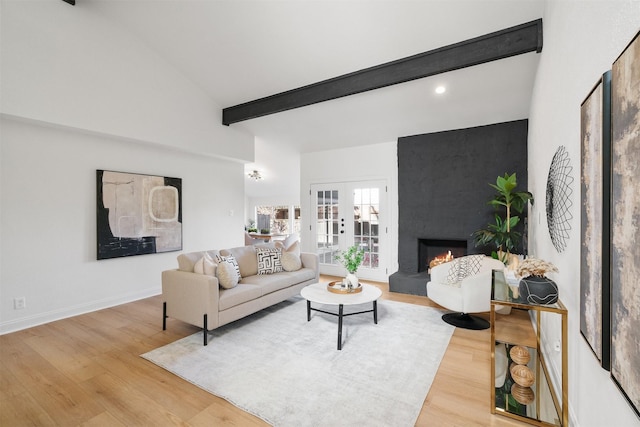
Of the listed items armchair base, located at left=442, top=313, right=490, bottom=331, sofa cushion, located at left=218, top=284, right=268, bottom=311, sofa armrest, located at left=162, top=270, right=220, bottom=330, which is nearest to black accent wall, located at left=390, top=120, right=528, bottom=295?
armchair base, located at left=442, top=313, right=490, bottom=331

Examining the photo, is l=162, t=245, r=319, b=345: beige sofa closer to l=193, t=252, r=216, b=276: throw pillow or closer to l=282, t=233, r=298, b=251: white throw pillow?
l=193, t=252, r=216, b=276: throw pillow

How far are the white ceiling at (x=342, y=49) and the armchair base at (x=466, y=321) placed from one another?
2808mm

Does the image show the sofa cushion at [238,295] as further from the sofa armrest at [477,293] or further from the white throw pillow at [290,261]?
the sofa armrest at [477,293]

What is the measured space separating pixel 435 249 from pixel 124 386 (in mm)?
4505

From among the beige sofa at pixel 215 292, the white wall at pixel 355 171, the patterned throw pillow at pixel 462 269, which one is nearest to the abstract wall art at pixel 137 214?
the beige sofa at pixel 215 292

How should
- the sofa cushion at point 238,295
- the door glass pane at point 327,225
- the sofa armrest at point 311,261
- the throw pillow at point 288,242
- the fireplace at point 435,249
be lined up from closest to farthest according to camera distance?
the sofa cushion at point 238,295 < the sofa armrest at point 311,261 < the throw pillow at point 288,242 < the fireplace at point 435,249 < the door glass pane at point 327,225

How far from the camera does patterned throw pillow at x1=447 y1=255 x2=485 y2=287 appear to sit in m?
3.56

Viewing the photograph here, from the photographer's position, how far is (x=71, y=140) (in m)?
3.80

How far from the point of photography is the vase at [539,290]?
172 centimetres

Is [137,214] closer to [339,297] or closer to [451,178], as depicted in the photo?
[339,297]

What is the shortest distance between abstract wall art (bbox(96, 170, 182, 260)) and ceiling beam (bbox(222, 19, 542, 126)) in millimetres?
2088

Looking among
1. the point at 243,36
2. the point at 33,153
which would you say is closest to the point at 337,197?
the point at 243,36

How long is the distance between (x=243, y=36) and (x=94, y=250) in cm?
349

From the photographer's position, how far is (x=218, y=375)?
7.69ft
